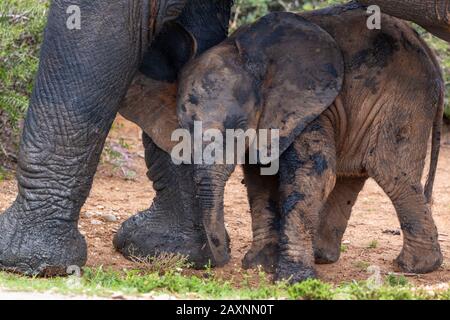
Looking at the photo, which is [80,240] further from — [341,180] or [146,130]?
[341,180]

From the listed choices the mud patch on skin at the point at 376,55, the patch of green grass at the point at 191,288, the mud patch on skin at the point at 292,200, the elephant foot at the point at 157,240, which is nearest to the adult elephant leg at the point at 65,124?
the patch of green grass at the point at 191,288

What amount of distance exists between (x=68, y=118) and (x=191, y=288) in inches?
43.4

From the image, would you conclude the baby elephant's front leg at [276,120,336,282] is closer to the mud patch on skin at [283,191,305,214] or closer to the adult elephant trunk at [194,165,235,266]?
the mud patch on skin at [283,191,305,214]

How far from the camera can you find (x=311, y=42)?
21.9ft

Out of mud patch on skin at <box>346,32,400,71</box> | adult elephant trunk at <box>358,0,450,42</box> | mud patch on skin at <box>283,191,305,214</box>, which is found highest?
adult elephant trunk at <box>358,0,450,42</box>

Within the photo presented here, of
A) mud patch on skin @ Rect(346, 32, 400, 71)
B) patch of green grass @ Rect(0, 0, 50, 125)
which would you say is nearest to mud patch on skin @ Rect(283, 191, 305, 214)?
mud patch on skin @ Rect(346, 32, 400, 71)

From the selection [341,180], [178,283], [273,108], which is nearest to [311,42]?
[273,108]

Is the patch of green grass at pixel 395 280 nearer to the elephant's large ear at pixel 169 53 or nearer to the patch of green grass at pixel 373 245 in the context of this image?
the patch of green grass at pixel 373 245

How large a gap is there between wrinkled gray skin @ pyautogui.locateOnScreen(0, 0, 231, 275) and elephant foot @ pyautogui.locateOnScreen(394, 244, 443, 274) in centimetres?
196

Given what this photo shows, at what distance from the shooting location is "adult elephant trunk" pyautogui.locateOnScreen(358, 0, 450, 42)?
20.1 ft

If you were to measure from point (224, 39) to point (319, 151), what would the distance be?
93 cm

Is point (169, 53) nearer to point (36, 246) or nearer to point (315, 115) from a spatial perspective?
point (315, 115)

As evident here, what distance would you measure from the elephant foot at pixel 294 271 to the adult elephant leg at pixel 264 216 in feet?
1.30

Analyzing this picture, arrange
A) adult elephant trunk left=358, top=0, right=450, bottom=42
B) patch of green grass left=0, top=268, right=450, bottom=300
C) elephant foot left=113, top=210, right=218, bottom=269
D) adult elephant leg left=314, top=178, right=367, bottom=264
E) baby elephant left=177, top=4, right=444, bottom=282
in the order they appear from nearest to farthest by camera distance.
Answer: patch of green grass left=0, top=268, right=450, bottom=300 → adult elephant trunk left=358, top=0, right=450, bottom=42 → baby elephant left=177, top=4, right=444, bottom=282 → elephant foot left=113, top=210, right=218, bottom=269 → adult elephant leg left=314, top=178, right=367, bottom=264
